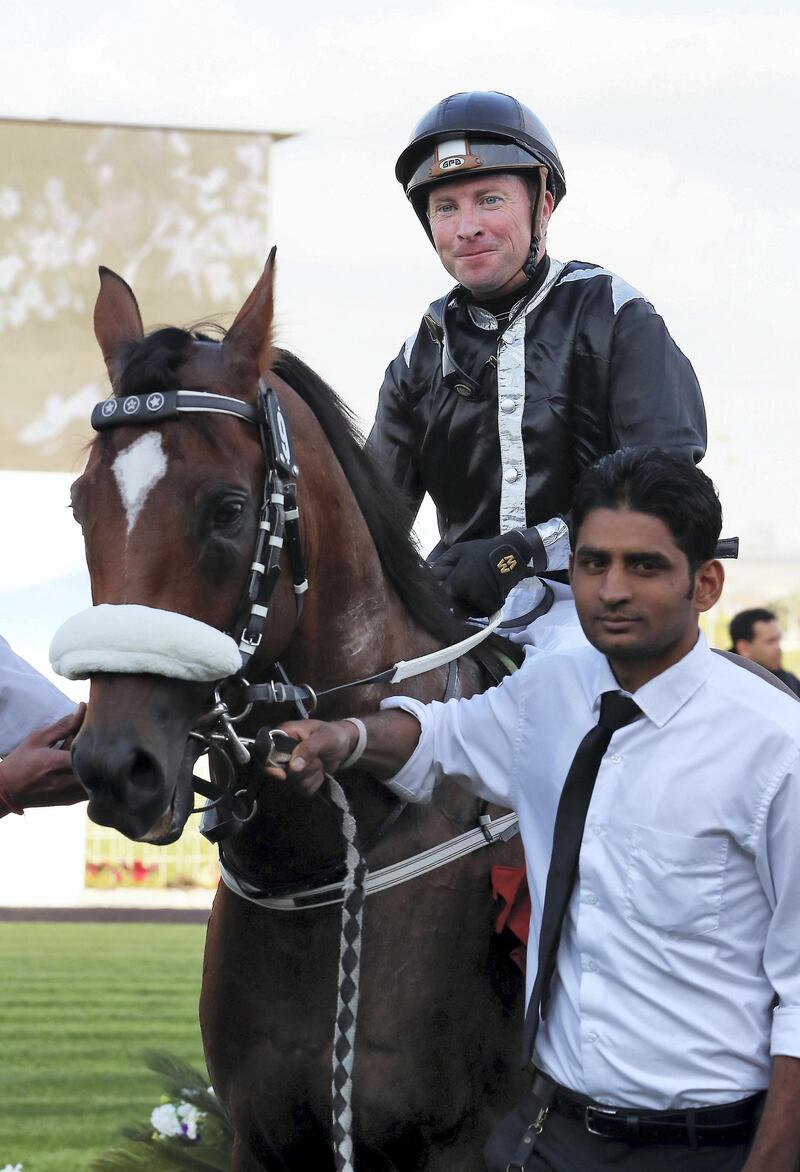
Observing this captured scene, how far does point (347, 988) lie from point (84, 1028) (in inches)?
262

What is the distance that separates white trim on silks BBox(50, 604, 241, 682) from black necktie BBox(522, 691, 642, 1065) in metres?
0.54

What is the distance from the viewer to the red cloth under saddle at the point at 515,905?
8.57 ft

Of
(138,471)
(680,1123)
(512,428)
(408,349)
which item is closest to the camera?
(680,1123)

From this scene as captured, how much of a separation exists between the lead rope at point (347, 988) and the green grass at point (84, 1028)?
3.64 meters

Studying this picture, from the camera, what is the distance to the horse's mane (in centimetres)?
273

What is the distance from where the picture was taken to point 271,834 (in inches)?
104

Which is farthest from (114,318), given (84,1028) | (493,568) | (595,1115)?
(84,1028)

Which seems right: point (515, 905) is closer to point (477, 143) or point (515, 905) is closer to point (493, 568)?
point (493, 568)

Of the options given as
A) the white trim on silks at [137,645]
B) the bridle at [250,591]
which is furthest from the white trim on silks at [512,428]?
the white trim on silks at [137,645]

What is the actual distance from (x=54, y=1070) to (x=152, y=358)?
6045mm

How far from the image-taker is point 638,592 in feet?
7.00

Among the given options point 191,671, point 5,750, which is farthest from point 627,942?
point 5,750

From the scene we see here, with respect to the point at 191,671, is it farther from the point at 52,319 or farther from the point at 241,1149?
the point at 52,319

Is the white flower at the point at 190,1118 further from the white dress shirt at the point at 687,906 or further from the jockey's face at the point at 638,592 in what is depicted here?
the jockey's face at the point at 638,592
